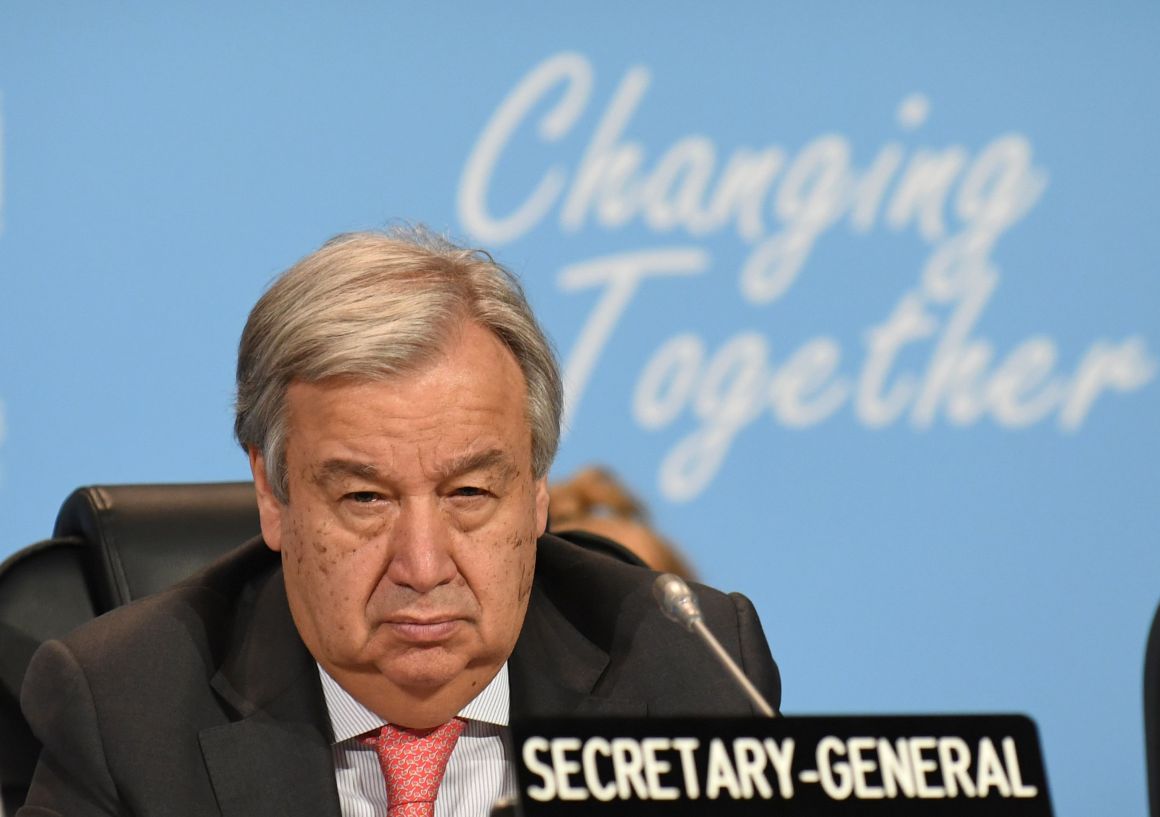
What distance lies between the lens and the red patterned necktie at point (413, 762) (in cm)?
185

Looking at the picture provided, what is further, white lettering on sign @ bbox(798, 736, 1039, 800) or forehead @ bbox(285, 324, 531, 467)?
forehead @ bbox(285, 324, 531, 467)

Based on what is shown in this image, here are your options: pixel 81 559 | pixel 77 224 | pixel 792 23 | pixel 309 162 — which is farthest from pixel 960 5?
pixel 81 559

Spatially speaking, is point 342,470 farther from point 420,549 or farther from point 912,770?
point 912,770

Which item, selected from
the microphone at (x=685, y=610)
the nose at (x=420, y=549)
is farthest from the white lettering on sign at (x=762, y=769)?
the nose at (x=420, y=549)

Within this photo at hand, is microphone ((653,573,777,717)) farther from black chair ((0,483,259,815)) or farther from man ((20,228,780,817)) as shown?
black chair ((0,483,259,815))

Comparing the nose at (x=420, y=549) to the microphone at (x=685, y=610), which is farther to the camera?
the nose at (x=420, y=549)

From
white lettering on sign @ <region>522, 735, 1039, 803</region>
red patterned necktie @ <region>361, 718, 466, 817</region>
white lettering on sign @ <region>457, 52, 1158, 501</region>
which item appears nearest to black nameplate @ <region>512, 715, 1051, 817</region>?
white lettering on sign @ <region>522, 735, 1039, 803</region>

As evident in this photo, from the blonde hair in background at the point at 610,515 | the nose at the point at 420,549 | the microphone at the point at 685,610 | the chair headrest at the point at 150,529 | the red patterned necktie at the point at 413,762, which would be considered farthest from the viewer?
the blonde hair in background at the point at 610,515

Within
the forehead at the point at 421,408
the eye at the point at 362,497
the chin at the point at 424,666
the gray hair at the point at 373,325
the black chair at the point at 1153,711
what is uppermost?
the gray hair at the point at 373,325

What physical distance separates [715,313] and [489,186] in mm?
642

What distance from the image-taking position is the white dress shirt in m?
1.88

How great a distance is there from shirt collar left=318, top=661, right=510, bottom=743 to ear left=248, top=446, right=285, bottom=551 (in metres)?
0.17

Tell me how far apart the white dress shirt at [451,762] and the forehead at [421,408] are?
33cm

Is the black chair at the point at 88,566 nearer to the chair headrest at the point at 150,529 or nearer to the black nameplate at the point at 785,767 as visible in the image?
the chair headrest at the point at 150,529
